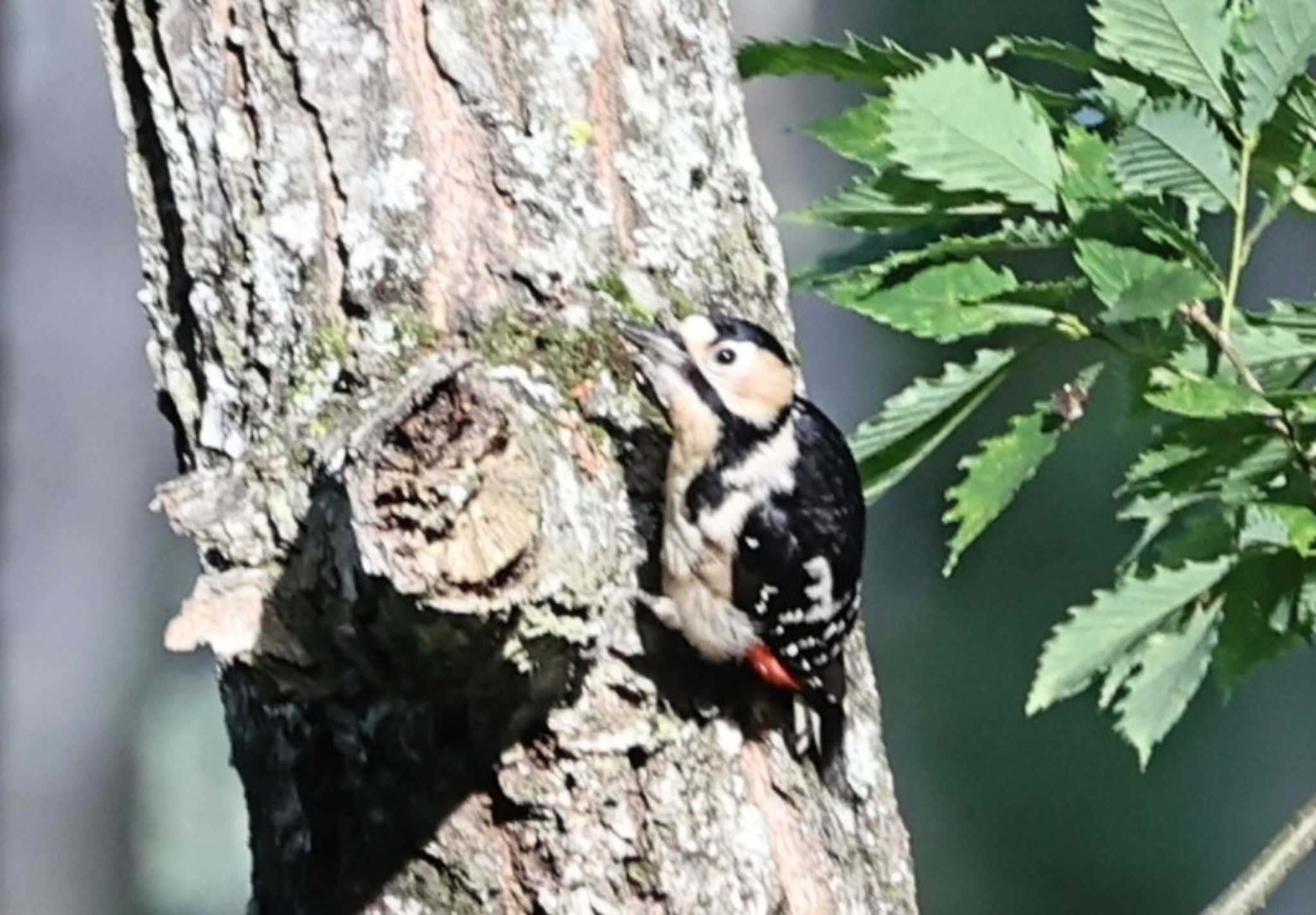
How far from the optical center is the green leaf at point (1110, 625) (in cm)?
114

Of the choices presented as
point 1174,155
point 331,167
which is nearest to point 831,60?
point 1174,155

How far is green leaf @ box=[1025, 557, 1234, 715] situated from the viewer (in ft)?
3.74

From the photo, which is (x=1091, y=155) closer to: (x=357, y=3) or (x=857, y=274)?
(x=857, y=274)

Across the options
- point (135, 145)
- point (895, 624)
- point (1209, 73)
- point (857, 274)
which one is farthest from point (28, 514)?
point (1209, 73)

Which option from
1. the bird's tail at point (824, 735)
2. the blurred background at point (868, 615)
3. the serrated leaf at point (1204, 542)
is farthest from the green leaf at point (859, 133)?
the blurred background at point (868, 615)

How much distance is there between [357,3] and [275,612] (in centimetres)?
50

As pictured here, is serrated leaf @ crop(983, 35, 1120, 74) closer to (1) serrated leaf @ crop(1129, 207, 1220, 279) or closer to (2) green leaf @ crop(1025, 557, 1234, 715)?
(1) serrated leaf @ crop(1129, 207, 1220, 279)

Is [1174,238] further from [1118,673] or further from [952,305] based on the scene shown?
[1118,673]

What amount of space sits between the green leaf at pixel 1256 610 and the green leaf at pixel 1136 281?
204 millimetres

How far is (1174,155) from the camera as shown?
1086 millimetres

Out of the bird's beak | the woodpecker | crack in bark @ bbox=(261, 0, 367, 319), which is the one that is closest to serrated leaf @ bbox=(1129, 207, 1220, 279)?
the woodpecker

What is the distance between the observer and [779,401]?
5.66 feet

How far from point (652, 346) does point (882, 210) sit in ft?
1.04

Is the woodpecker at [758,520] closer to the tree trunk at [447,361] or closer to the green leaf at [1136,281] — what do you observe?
the tree trunk at [447,361]
